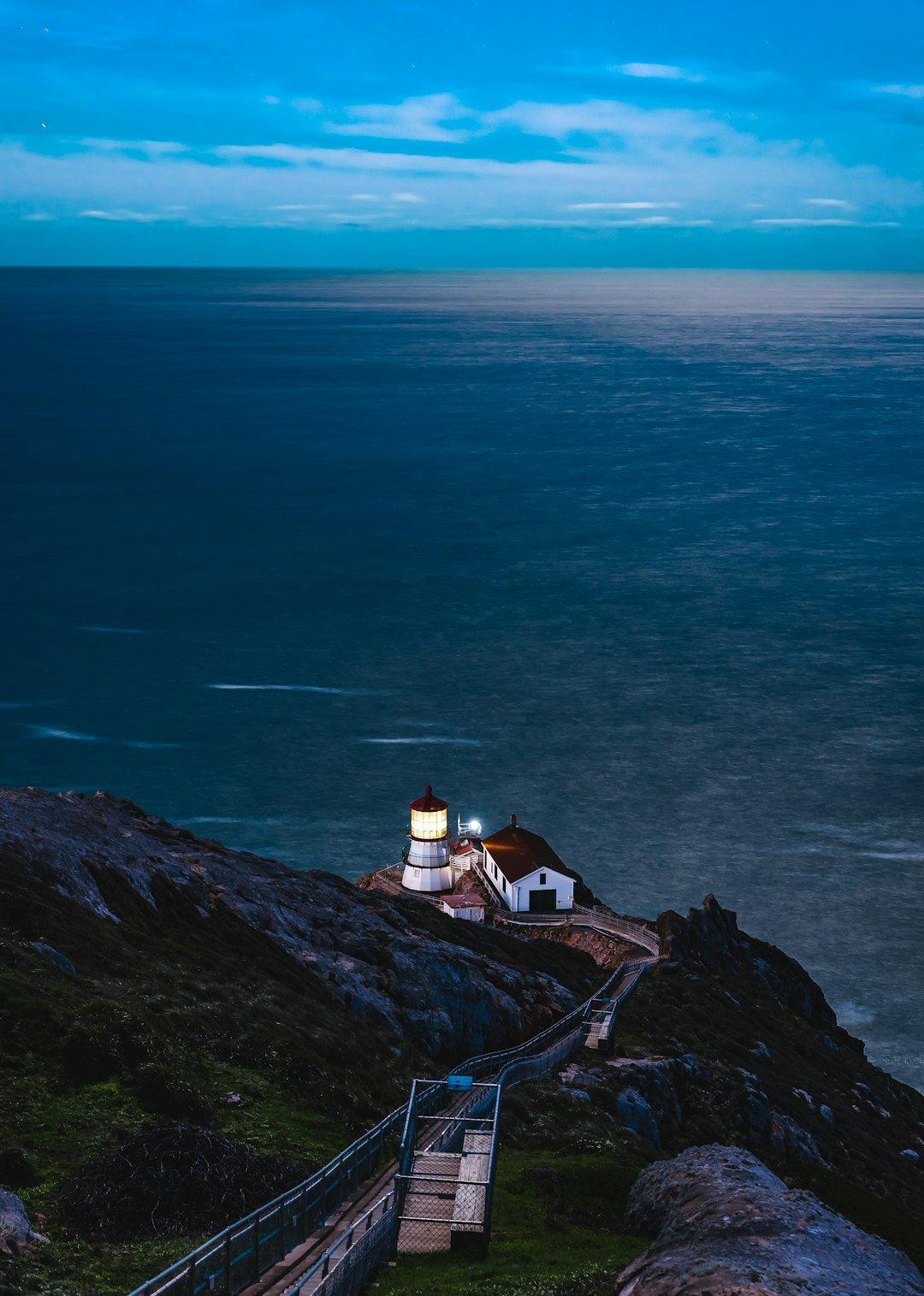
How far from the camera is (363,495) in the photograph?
15175 cm

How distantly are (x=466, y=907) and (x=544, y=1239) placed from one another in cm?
3091

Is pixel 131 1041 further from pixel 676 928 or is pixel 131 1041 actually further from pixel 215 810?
pixel 215 810

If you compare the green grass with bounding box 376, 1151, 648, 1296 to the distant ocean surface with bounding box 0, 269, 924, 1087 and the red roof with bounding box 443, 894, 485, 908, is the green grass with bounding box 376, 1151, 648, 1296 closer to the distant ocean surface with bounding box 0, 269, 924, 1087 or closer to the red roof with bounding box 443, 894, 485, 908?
the red roof with bounding box 443, 894, 485, 908

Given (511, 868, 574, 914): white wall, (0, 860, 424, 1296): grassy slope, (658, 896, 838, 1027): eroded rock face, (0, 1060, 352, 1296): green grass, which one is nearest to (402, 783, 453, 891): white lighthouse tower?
(511, 868, 574, 914): white wall

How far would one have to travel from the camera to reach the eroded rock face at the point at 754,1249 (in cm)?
1512

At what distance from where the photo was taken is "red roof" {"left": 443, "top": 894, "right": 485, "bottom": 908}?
5059 cm

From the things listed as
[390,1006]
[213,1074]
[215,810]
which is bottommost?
[215,810]

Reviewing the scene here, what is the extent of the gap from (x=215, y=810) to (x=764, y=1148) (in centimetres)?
3957

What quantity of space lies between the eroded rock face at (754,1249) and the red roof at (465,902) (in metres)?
31.3

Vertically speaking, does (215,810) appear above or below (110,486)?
below

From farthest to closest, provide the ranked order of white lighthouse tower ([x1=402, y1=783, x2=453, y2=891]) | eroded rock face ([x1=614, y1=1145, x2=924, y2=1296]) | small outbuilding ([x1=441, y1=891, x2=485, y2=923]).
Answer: white lighthouse tower ([x1=402, y1=783, x2=453, y2=891]), small outbuilding ([x1=441, y1=891, x2=485, y2=923]), eroded rock face ([x1=614, y1=1145, x2=924, y2=1296])

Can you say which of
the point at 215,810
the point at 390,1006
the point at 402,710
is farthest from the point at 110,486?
the point at 390,1006

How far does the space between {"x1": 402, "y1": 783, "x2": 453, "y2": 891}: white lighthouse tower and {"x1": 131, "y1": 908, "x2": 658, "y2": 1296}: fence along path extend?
2694 cm

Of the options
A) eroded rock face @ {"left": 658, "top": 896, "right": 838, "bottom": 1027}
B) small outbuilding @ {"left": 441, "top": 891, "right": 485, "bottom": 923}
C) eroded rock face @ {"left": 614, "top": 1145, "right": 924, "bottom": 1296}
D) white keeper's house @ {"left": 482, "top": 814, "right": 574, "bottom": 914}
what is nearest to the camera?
eroded rock face @ {"left": 614, "top": 1145, "right": 924, "bottom": 1296}
